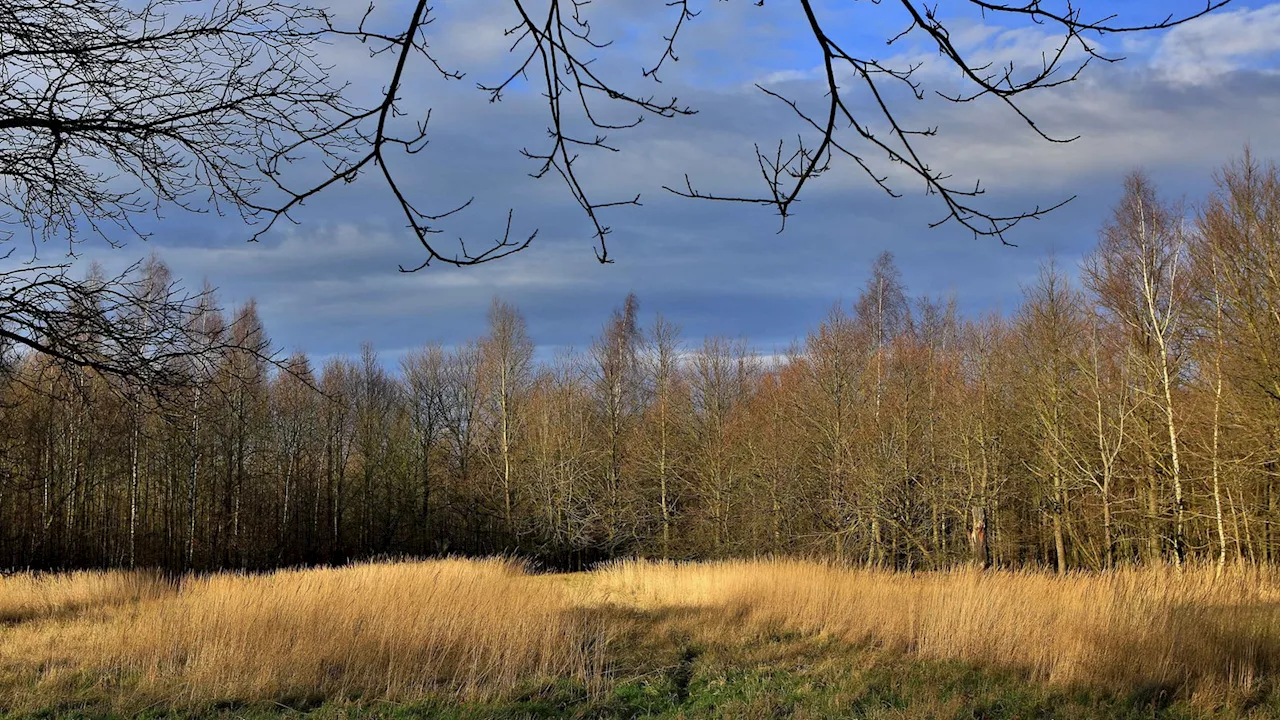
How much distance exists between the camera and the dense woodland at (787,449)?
686 inches

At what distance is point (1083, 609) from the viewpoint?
8.70 m

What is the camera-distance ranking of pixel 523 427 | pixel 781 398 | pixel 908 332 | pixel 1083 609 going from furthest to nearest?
pixel 523 427 < pixel 908 332 < pixel 781 398 < pixel 1083 609

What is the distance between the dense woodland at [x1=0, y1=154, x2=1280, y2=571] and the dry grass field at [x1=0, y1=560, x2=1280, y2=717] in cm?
435

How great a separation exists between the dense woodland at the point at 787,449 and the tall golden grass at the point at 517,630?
3.89 metres

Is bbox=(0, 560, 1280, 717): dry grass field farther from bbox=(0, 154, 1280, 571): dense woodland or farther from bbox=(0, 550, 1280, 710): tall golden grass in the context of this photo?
bbox=(0, 154, 1280, 571): dense woodland

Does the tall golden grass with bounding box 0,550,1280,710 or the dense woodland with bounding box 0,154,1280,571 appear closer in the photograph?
the tall golden grass with bounding box 0,550,1280,710

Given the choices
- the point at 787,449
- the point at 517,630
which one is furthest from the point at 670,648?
the point at 787,449

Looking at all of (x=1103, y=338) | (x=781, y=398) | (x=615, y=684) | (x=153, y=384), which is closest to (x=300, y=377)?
(x=153, y=384)

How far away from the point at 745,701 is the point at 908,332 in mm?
26455

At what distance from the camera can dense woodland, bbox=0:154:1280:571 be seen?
17422mm

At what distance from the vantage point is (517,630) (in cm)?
855

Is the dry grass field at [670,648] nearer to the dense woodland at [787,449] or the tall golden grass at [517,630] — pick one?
the tall golden grass at [517,630]

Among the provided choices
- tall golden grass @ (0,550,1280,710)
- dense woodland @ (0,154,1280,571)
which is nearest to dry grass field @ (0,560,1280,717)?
tall golden grass @ (0,550,1280,710)

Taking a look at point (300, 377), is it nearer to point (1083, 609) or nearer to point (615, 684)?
point (615, 684)
